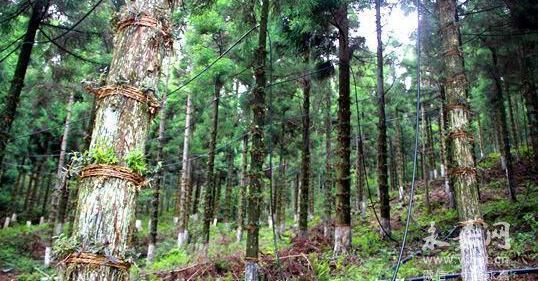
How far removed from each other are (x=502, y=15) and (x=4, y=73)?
59.2 feet

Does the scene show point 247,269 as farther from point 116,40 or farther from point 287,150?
point 287,150

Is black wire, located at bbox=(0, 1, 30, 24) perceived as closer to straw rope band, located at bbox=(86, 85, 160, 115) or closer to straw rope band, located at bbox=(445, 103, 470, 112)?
straw rope band, located at bbox=(86, 85, 160, 115)

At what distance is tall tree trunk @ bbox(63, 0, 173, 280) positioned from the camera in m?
3.15

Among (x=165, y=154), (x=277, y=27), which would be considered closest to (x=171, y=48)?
(x=277, y=27)

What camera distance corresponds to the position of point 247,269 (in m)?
7.50

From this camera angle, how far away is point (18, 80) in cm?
1100

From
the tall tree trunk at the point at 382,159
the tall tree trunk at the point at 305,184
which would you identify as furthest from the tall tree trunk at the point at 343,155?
the tall tree trunk at the point at 305,184

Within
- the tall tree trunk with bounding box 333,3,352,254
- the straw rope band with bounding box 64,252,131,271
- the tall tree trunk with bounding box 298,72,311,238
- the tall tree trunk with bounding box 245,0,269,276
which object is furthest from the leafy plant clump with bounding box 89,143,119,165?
the tall tree trunk with bounding box 298,72,311,238

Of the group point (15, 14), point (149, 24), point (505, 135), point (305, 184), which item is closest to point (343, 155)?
point (305, 184)

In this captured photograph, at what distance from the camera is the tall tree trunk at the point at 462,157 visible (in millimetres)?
5621

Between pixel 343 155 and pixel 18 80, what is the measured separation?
9.14m

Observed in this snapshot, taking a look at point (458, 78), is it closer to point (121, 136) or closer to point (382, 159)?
point (121, 136)

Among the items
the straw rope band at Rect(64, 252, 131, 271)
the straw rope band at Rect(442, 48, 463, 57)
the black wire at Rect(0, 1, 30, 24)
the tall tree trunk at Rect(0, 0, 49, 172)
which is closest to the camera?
the straw rope band at Rect(64, 252, 131, 271)

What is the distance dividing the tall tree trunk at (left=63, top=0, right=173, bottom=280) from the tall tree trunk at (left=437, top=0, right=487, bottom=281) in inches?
175
